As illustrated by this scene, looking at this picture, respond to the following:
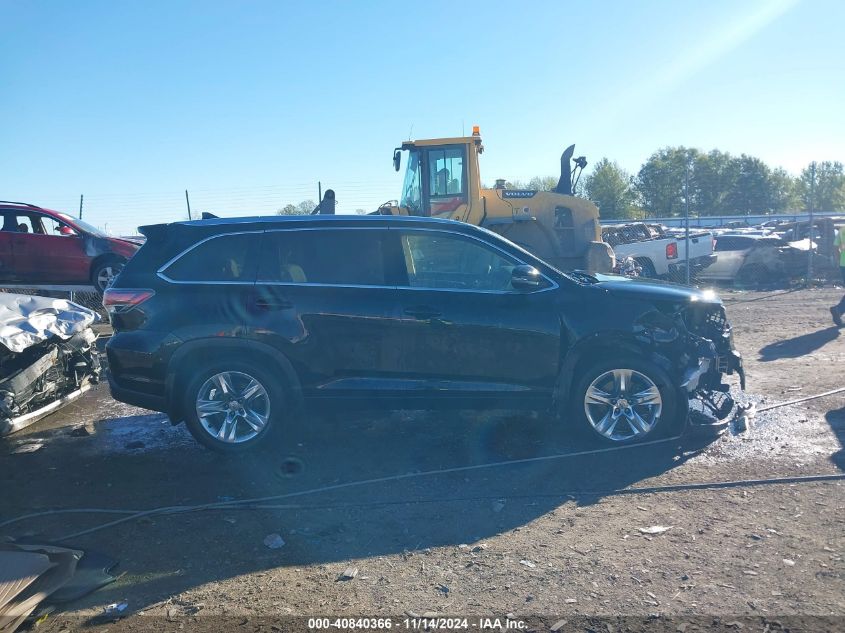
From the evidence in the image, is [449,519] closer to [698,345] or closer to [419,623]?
[419,623]

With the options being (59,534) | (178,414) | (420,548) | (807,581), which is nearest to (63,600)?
(59,534)

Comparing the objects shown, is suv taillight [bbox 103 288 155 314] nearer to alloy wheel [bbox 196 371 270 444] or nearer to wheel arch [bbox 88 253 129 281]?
alloy wheel [bbox 196 371 270 444]

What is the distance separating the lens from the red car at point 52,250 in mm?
12766

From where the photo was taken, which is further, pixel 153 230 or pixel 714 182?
pixel 714 182

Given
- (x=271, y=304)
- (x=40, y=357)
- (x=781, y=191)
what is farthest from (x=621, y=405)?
(x=781, y=191)

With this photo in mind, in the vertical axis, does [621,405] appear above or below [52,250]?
below

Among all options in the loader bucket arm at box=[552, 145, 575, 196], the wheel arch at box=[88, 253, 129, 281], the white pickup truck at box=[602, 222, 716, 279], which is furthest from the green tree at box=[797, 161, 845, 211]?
the wheel arch at box=[88, 253, 129, 281]

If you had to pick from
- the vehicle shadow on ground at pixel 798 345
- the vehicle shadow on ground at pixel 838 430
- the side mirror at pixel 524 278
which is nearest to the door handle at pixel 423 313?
the side mirror at pixel 524 278

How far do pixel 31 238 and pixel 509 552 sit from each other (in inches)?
470

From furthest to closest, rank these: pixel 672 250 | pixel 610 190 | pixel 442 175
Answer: pixel 610 190 < pixel 672 250 < pixel 442 175

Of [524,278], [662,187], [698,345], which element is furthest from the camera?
[662,187]

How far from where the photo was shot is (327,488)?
17.2 ft

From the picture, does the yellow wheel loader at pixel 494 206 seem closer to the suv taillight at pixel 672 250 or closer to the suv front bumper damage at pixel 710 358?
the suv front bumper damage at pixel 710 358

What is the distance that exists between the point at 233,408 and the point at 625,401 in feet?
10.8
